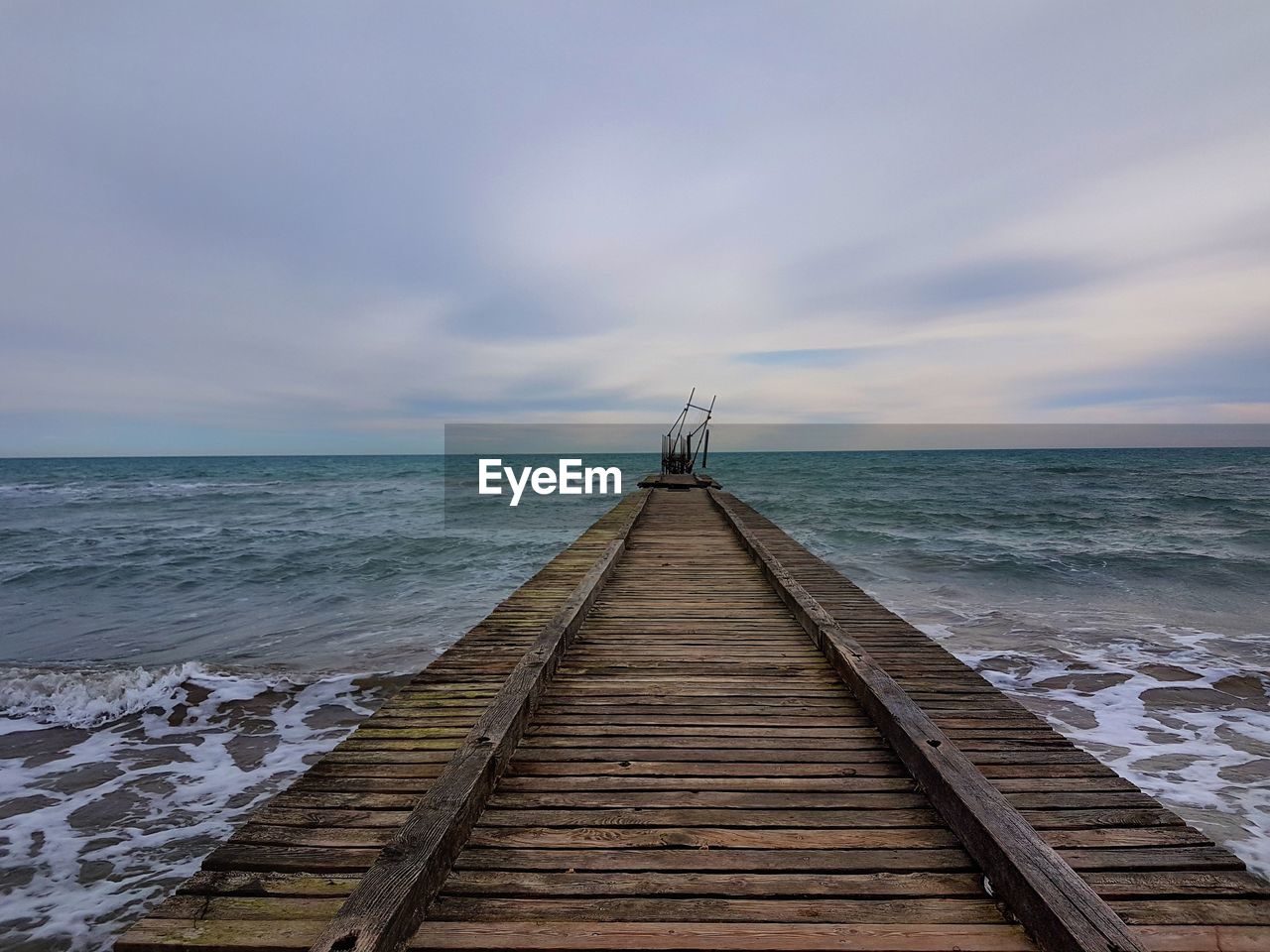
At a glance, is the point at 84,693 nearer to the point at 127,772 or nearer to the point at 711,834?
the point at 127,772

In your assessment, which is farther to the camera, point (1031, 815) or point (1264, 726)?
point (1264, 726)

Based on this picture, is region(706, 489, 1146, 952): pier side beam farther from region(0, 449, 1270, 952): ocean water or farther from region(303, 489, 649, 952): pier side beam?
region(0, 449, 1270, 952): ocean water

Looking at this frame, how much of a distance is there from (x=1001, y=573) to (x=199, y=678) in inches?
707

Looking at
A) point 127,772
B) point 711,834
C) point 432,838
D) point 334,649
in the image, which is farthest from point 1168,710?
point 334,649

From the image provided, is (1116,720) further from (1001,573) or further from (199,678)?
(199,678)

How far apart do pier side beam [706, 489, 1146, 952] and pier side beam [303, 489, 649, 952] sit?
87.6 inches

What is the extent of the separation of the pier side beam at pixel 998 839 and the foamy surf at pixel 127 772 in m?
5.17

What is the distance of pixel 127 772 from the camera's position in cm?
620

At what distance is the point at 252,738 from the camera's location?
7000mm

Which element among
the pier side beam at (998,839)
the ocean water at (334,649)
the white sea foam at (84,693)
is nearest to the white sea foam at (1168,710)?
the ocean water at (334,649)

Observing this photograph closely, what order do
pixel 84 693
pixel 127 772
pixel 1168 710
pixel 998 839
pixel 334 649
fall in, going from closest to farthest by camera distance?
pixel 998 839
pixel 127 772
pixel 1168 710
pixel 84 693
pixel 334 649

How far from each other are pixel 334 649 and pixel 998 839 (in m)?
10.5

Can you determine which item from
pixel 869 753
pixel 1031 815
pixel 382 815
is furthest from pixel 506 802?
pixel 1031 815

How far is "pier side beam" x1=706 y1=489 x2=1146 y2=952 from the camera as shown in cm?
203
